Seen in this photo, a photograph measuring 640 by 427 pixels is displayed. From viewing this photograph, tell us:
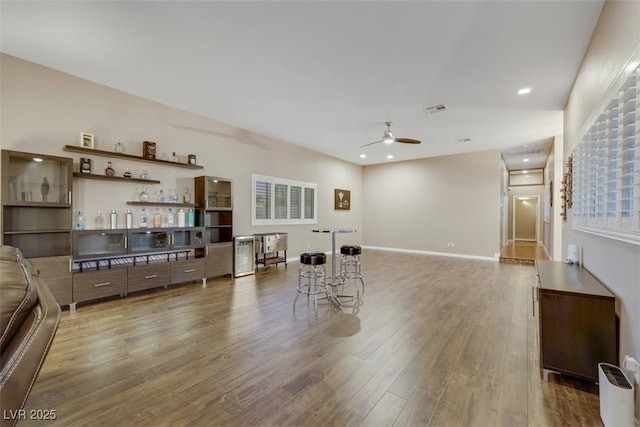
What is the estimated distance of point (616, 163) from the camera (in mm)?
Result: 1890

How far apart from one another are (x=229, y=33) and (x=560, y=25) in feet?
10.7

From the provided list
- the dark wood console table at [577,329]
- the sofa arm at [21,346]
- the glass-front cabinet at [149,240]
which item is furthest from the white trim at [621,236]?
the glass-front cabinet at [149,240]

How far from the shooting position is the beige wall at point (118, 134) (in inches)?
137

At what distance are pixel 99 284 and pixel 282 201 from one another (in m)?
4.18

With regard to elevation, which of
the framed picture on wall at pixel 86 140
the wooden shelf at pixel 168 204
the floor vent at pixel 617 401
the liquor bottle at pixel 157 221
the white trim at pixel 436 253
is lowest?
the white trim at pixel 436 253

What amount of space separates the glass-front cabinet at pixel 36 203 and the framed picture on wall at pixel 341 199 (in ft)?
21.4

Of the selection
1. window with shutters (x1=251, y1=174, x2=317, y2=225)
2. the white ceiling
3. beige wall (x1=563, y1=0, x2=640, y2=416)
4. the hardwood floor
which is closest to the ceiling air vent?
the white ceiling

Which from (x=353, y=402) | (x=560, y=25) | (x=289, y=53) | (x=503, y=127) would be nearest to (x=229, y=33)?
(x=289, y=53)

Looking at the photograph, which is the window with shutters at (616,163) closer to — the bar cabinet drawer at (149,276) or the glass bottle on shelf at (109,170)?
the bar cabinet drawer at (149,276)

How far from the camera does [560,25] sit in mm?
2662

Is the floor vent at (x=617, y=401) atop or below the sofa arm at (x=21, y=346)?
below

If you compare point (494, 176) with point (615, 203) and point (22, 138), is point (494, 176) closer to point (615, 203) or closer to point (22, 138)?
point (615, 203)

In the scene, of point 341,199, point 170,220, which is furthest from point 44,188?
point 341,199

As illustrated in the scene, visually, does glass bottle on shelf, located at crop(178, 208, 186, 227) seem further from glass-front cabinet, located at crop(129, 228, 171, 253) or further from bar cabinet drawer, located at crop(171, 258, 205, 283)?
bar cabinet drawer, located at crop(171, 258, 205, 283)
